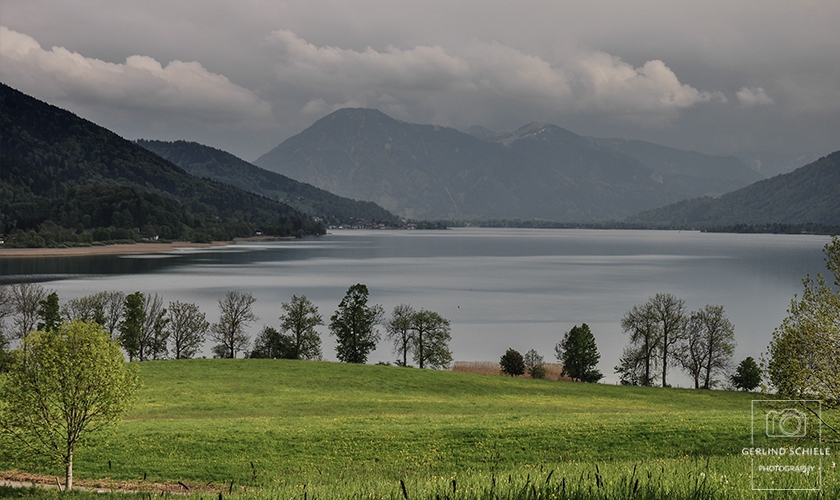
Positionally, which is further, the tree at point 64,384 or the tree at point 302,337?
the tree at point 302,337

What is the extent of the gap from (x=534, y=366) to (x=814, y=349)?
40.3 meters

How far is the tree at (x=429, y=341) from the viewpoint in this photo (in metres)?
58.8

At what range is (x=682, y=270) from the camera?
146m

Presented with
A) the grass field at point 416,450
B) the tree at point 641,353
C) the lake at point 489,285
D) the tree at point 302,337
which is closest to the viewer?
the grass field at point 416,450

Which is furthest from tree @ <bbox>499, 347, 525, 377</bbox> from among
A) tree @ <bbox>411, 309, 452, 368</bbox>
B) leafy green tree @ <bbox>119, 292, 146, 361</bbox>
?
leafy green tree @ <bbox>119, 292, 146, 361</bbox>

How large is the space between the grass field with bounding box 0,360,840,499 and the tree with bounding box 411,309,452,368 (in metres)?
22.3

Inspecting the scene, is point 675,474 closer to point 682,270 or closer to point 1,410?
point 1,410

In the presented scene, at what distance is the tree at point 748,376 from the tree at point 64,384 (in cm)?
4751

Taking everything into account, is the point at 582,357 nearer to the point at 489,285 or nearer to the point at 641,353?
the point at 641,353

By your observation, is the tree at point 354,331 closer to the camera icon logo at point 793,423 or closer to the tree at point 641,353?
the tree at point 641,353

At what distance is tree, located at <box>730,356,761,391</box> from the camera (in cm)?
4897

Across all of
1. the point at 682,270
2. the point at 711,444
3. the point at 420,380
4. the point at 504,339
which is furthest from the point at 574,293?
the point at 711,444

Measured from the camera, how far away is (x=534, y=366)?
5319 cm

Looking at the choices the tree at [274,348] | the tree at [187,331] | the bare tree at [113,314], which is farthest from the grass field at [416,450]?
the bare tree at [113,314]
